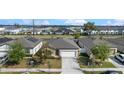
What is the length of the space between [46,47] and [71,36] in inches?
14.0

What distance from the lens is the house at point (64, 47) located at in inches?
119

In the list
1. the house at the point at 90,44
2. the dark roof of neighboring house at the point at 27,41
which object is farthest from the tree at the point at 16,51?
the house at the point at 90,44

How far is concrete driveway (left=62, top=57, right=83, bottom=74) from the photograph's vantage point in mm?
2994

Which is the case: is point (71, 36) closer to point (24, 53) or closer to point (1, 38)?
point (24, 53)

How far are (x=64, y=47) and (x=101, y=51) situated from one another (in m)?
0.48

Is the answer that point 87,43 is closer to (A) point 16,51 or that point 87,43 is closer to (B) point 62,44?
(B) point 62,44

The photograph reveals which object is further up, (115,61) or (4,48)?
(4,48)

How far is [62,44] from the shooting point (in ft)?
10.0

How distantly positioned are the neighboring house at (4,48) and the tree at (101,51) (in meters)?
1.08

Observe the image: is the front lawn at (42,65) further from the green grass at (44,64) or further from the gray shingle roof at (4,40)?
the gray shingle roof at (4,40)

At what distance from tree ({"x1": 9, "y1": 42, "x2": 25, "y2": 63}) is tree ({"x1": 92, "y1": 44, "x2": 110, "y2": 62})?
36.2 inches

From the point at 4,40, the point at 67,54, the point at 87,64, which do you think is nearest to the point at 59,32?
the point at 67,54
